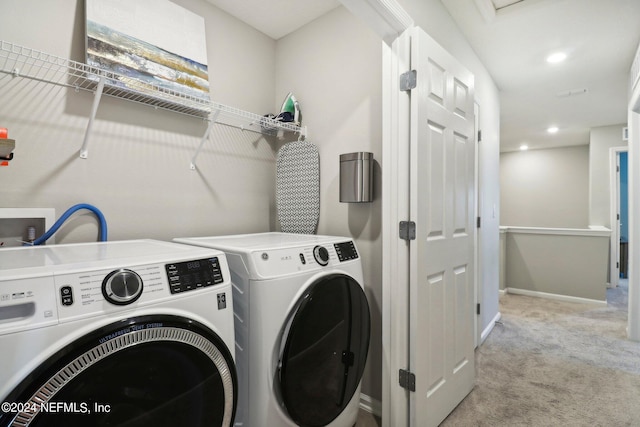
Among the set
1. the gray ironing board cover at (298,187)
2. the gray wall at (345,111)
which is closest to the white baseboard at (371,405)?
the gray wall at (345,111)

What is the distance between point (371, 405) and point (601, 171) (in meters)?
5.49

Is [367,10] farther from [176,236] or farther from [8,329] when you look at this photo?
[8,329]

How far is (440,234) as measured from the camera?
1.72 meters

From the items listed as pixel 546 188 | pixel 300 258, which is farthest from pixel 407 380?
pixel 546 188

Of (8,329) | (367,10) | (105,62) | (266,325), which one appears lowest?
(266,325)

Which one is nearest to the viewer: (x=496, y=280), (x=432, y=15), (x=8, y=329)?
(x=8, y=329)

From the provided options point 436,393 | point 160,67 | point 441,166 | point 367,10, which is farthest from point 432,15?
point 436,393

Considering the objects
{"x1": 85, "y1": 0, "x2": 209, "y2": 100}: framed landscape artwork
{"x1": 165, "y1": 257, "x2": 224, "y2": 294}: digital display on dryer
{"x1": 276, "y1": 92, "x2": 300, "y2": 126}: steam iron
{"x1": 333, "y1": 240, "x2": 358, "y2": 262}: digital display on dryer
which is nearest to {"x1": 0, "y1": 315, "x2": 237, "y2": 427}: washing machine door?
{"x1": 165, "y1": 257, "x2": 224, "y2": 294}: digital display on dryer

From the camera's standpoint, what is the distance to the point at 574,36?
7.99ft

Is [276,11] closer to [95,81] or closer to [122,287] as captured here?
[95,81]

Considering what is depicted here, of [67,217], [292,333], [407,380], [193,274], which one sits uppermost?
[67,217]

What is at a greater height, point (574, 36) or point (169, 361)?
point (574, 36)

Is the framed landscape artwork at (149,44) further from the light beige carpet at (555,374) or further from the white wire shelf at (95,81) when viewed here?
the light beige carpet at (555,374)

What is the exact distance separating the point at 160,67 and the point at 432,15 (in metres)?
1.61
